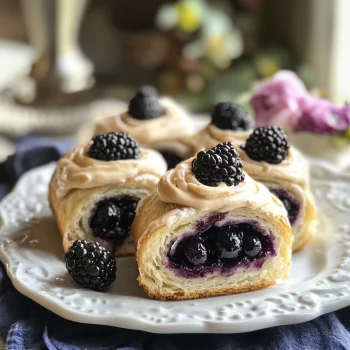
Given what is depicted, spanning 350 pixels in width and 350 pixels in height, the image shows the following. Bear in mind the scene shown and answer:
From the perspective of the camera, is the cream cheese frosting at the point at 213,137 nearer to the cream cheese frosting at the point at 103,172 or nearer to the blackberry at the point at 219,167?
the cream cheese frosting at the point at 103,172

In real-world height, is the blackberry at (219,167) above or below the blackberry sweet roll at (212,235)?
above

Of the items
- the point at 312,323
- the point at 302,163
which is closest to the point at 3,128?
the point at 302,163

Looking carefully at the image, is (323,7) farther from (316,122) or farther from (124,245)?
(124,245)

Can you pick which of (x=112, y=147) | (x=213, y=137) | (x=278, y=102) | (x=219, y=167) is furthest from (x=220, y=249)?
(x=278, y=102)

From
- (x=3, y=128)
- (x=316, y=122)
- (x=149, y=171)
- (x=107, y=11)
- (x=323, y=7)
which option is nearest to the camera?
(x=149, y=171)

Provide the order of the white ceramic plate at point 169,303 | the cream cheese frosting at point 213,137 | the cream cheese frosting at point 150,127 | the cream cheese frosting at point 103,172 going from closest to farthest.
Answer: the white ceramic plate at point 169,303 < the cream cheese frosting at point 103,172 < the cream cheese frosting at point 213,137 < the cream cheese frosting at point 150,127

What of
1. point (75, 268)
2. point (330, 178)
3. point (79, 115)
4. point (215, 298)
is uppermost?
point (75, 268)

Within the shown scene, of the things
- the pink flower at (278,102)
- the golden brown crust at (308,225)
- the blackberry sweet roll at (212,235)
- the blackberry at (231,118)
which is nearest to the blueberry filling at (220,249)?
the blackberry sweet roll at (212,235)
